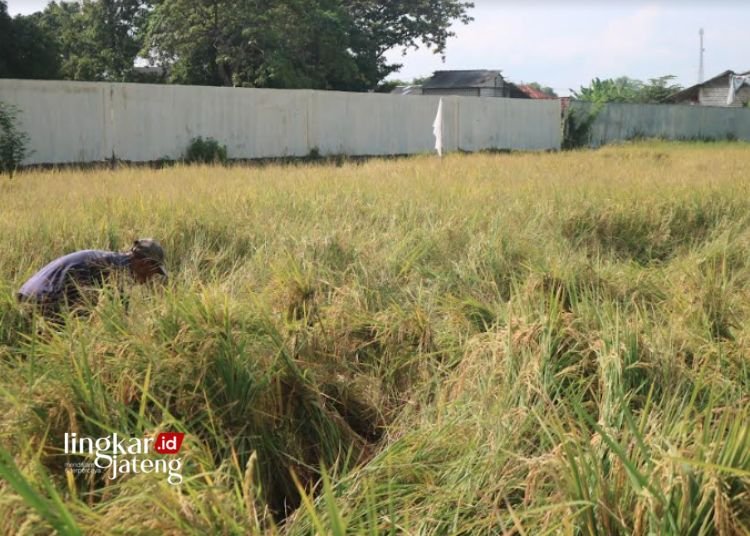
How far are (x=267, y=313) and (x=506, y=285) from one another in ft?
6.05

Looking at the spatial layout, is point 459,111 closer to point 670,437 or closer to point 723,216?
point 723,216

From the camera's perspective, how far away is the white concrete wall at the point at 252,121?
13352 mm

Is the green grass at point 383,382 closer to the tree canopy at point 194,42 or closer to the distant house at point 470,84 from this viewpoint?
the tree canopy at point 194,42

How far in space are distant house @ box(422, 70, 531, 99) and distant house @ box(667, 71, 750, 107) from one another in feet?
30.6

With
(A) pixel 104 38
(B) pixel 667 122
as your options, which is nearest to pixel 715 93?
(B) pixel 667 122

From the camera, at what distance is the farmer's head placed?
420cm

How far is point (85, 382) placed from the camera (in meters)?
2.87

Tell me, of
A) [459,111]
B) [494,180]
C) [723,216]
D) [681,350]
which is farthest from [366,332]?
[459,111]

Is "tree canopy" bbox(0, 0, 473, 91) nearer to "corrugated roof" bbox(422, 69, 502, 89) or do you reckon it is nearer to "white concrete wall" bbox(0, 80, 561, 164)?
"white concrete wall" bbox(0, 80, 561, 164)

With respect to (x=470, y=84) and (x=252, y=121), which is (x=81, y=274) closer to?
(x=252, y=121)

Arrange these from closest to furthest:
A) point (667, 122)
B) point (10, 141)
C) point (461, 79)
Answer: point (10, 141), point (667, 122), point (461, 79)
